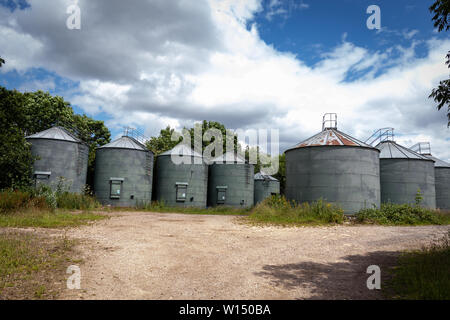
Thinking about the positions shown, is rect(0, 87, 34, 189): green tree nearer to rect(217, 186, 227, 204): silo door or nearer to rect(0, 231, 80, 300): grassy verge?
rect(0, 231, 80, 300): grassy verge

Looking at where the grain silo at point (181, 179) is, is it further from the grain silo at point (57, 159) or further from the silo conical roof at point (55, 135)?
the silo conical roof at point (55, 135)

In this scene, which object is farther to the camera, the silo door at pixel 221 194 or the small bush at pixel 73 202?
the silo door at pixel 221 194

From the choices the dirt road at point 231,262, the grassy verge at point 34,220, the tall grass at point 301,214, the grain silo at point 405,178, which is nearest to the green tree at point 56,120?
the grassy verge at point 34,220

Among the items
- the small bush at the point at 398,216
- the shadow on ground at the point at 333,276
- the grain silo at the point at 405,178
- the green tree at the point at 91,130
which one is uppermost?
the green tree at the point at 91,130

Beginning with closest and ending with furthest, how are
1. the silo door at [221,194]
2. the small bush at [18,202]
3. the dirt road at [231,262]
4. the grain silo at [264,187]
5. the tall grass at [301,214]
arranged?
the dirt road at [231,262], the small bush at [18,202], the tall grass at [301,214], the silo door at [221,194], the grain silo at [264,187]

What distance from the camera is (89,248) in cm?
740

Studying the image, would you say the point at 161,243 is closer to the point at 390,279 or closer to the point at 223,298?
the point at 223,298

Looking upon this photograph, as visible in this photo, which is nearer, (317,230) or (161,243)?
(161,243)

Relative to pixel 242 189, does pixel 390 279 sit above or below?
below

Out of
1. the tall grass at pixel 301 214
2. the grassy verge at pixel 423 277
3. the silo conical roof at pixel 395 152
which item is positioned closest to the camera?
the grassy verge at pixel 423 277

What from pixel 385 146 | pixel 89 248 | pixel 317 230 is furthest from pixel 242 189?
pixel 89 248

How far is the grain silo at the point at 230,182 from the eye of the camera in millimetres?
25578

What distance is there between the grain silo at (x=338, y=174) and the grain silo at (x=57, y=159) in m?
16.0

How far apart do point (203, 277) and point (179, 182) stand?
61.1 feet
